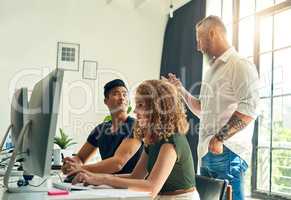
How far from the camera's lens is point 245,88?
2.29m

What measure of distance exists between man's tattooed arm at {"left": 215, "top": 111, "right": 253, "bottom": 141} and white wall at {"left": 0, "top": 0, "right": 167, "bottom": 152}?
312 centimetres

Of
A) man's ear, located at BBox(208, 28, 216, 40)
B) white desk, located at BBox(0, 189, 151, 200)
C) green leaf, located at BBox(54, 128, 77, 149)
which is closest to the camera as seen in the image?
white desk, located at BBox(0, 189, 151, 200)

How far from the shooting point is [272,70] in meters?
3.67

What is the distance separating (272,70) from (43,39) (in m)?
2.92

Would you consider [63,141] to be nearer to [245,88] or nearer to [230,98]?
[230,98]

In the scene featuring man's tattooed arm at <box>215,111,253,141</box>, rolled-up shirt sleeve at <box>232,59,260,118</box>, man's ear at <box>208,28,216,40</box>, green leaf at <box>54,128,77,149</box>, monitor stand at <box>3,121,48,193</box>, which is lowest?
green leaf at <box>54,128,77,149</box>

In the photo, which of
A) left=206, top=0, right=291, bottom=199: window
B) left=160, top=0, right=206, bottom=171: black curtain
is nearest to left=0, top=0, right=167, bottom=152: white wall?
left=160, top=0, right=206, bottom=171: black curtain

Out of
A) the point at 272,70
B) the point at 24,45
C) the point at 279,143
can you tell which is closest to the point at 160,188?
the point at 279,143

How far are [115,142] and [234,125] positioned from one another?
30.4 inches

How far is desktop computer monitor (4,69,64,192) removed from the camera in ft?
4.02

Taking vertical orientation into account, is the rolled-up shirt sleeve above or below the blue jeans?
above

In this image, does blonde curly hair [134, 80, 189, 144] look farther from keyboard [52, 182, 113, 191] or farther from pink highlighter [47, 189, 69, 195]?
pink highlighter [47, 189, 69, 195]

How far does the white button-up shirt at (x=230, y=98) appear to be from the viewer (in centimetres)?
228

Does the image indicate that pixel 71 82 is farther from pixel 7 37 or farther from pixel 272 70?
pixel 272 70
